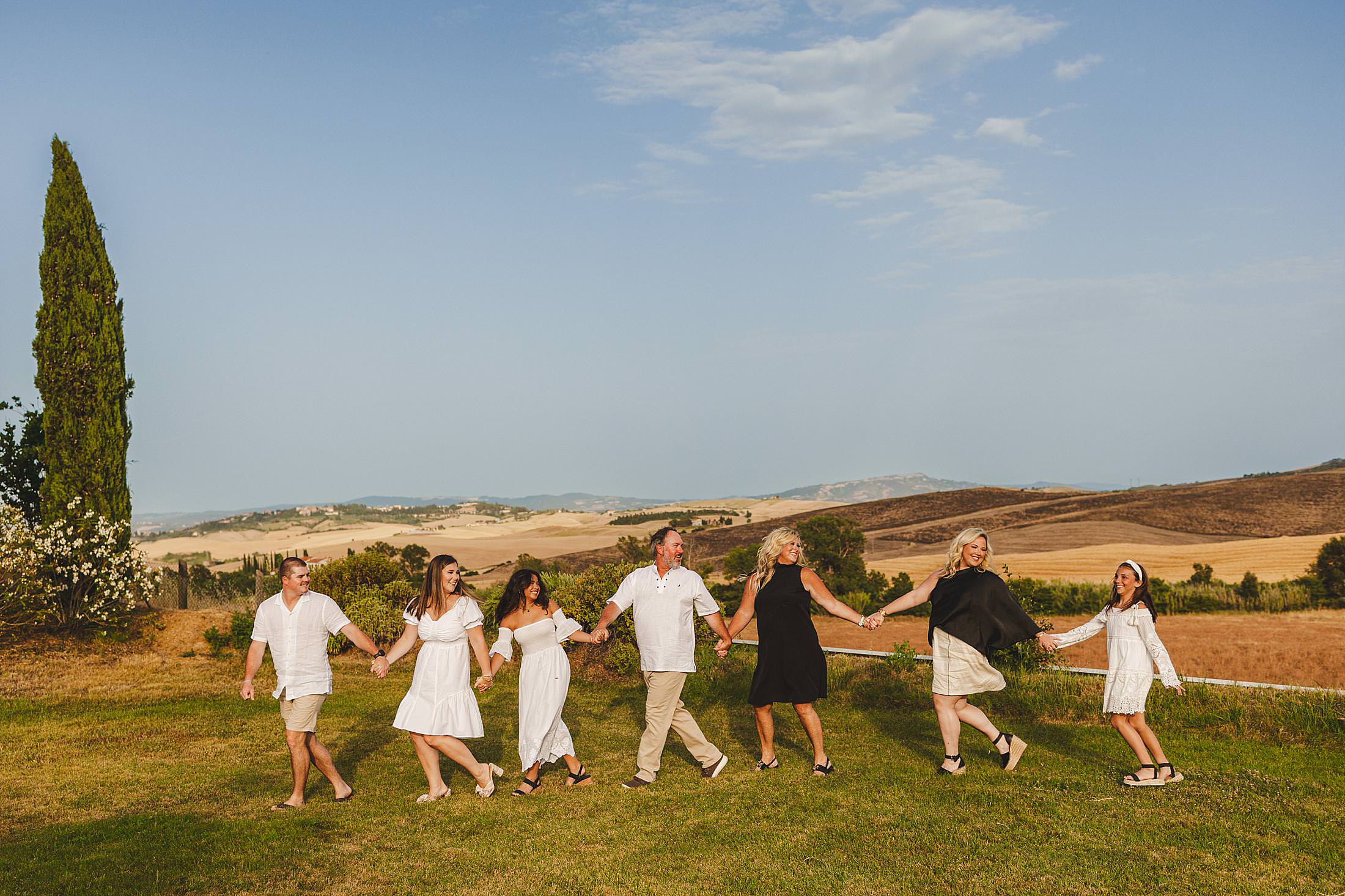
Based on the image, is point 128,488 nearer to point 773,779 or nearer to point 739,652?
point 739,652

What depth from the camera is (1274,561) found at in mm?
30875

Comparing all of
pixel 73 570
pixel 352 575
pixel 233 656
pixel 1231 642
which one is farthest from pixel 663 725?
pixel 1231 642

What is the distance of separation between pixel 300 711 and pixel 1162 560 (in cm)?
3356

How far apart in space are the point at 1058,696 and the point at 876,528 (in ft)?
132

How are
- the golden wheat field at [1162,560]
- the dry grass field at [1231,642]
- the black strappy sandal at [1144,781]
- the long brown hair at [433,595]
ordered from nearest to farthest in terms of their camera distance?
1. the black strappy sandal at [1144,781]
2. the long brown hair at [433,595]
3. the dry grass field at [1231,642]
4. the golden wheat field at [1162,560]

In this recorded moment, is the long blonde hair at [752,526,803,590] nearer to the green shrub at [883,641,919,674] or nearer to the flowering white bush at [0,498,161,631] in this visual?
the green shrub at [883,641,919,674]

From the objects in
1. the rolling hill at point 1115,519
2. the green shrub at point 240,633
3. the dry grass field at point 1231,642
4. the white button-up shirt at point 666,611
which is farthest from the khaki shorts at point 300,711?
the rolling hill at point 1115,519

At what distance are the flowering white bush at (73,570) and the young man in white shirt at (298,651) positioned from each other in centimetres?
969

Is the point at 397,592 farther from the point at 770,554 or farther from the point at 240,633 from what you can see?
the point at 770,554

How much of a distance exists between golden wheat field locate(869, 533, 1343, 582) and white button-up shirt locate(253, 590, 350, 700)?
24619 millimetres

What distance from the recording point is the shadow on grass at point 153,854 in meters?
5.70

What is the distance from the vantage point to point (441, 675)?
7.42m

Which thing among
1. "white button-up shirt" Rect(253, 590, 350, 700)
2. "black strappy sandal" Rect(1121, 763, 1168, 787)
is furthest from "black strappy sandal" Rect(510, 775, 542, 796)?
"black strappy sandal" Rect(1121, 763, 1168, 787)

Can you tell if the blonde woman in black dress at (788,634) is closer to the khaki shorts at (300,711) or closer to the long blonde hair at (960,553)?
the long blonde hair at (960,553)
